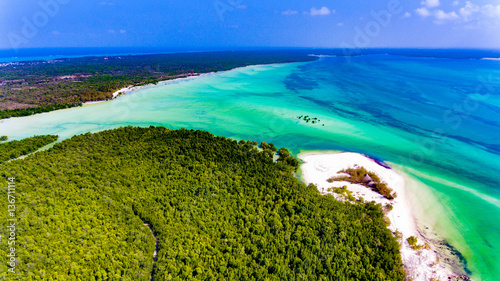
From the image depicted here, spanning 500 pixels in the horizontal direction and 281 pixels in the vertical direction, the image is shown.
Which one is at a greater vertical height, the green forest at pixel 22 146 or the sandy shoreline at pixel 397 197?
the green forest at pixel 22 146

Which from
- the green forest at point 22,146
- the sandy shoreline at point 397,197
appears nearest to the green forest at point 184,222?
the sandy shoreline at point 397,197

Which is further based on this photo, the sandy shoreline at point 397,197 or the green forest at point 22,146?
the green forest at point 22,146

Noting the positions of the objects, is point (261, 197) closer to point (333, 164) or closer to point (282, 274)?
point (282, 274)

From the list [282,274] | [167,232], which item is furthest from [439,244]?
[167,232]

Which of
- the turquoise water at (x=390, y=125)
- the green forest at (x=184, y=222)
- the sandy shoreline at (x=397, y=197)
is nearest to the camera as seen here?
the green forest at (x=184, y=222)

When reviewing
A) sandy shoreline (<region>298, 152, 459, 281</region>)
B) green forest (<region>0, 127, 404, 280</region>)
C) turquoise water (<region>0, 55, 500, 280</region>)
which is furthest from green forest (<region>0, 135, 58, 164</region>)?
sandy shoreline (<region>298, 152, 459, 281</region>)

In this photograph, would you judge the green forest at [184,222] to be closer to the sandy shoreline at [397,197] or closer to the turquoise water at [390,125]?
the sandy shoreline at [397,197]

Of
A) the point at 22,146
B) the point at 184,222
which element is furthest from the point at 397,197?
the point at 22,146
